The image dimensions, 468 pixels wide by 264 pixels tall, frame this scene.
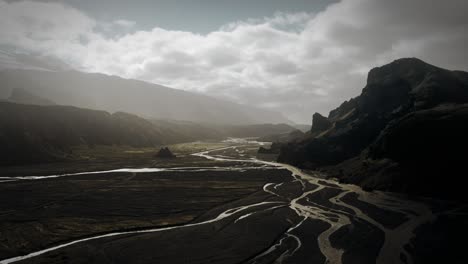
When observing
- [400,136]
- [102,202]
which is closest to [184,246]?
[102,202]

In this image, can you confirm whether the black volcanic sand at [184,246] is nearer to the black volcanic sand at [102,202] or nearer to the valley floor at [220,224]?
the valley floor at [220,224]

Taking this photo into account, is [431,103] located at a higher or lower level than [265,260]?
higher

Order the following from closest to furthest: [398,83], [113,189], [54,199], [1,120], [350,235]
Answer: [350,235]
[54,199]
[113,189]
[398,83]
[1,120]

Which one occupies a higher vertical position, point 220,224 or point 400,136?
point 400,136

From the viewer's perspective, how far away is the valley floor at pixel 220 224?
126ft

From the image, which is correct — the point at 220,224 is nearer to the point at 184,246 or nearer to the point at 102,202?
the point at 184,246

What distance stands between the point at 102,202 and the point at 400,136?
76.3m

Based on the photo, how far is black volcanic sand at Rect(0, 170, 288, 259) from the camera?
45.8 m

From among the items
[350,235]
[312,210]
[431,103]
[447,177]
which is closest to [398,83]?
[431,103]

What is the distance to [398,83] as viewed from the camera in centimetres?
12538

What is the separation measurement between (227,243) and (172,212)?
62.4ft

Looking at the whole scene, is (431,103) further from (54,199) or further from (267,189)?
(54,199)

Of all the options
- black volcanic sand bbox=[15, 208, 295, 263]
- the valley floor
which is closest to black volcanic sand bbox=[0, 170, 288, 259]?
the valley floor

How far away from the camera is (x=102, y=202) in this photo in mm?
64375
